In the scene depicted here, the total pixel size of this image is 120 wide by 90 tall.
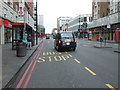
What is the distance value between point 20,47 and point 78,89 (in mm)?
8285

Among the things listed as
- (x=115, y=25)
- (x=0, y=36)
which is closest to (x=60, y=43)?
(x=0, y=36)

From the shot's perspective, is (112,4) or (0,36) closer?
(0,36)

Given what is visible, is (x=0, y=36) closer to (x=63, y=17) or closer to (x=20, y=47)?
(x=20, y=47)

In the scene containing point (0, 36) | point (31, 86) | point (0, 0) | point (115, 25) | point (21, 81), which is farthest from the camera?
point (115, 25)

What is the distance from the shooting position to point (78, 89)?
5.24m

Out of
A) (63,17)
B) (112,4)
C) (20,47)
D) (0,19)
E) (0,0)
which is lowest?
(20,47)

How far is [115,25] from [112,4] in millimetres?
11792

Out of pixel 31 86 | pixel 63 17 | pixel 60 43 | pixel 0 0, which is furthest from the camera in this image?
pixel 63 17

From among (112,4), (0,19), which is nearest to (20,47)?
(0,19)

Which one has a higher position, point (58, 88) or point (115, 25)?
point (115, 25)

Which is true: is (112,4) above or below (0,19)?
above

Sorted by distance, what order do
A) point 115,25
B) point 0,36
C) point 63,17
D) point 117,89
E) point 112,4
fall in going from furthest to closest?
point 63,17, point 112,4, point 115,25, point 0,36, point 117,89

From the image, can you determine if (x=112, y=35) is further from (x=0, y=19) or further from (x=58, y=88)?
(x=58, y=88)

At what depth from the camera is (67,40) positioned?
664 inches
